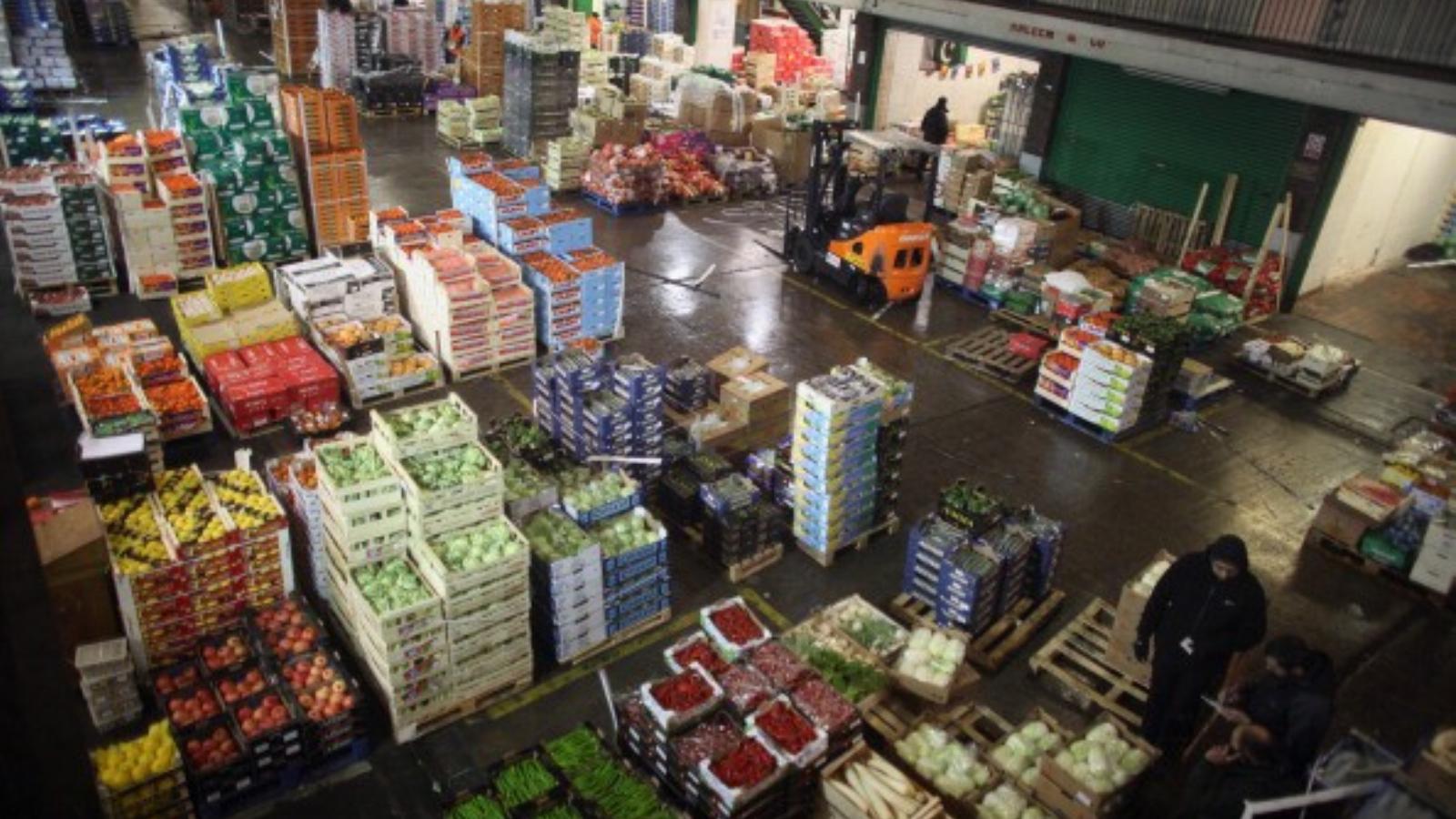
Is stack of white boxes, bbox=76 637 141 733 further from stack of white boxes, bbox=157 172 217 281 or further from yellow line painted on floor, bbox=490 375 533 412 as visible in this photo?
stack of white boxes, bbox=157 172 217 281

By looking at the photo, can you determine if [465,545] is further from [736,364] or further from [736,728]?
[736,364]

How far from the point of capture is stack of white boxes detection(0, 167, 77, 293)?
13672 mm

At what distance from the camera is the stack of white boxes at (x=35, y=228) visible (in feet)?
44.9

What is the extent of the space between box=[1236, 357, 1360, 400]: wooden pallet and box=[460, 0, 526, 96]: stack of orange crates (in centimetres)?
1767

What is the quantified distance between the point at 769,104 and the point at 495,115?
6.79 meters

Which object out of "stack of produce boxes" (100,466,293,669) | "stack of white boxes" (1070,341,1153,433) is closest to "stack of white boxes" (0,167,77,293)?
"stack of produce boxes" (100,466,293,669)

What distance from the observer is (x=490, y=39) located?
2531cm

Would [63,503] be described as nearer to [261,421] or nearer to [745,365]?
[261,421]

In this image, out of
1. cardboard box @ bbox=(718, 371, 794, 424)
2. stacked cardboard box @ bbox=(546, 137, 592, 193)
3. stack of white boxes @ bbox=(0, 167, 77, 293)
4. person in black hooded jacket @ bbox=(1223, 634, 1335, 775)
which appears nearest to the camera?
person in black hooded jacket @ bbox=(1223, 634, 1335, 775)

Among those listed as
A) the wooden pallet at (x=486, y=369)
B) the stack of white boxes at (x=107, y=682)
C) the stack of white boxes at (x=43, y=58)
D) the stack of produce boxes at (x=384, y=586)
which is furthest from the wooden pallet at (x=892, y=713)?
the stack of white boxes at (x=43, y=58)

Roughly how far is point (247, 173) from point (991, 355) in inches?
438

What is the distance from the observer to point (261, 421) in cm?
1166

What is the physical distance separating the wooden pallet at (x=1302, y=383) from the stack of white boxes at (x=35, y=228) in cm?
1679

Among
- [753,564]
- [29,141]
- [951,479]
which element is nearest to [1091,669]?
[753,564]
